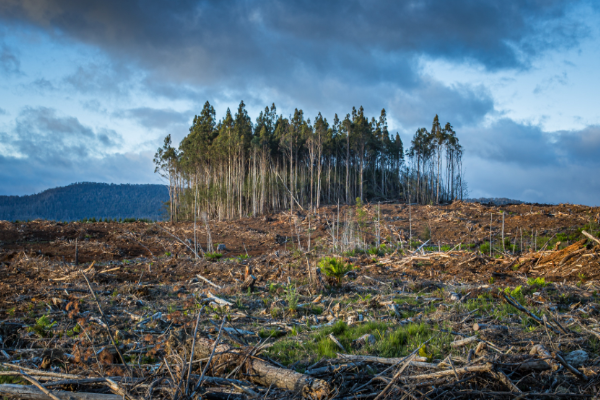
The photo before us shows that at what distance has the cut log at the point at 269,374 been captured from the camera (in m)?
2.19

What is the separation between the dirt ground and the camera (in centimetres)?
232

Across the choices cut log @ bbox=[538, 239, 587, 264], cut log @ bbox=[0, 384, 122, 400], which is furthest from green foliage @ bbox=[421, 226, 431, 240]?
cut log @ bbox=[0, 384, 122, 400]

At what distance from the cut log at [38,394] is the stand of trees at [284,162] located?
24.1 metres

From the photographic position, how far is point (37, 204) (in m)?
89.4

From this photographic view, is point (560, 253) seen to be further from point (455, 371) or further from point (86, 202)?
point (86, 202)

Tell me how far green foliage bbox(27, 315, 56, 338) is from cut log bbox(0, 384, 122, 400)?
1.80 m

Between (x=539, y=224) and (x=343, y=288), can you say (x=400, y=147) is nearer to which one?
(x=539, y=224)

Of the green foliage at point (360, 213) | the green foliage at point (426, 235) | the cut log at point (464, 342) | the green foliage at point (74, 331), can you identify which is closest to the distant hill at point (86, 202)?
the green foliage at point (360, 213)

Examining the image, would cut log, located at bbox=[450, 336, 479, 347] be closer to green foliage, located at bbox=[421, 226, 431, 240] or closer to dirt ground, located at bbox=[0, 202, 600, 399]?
dirt ground, located at bbox=[0, 202, 600, 399]

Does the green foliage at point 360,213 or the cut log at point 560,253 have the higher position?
the green foliage at point 360,213

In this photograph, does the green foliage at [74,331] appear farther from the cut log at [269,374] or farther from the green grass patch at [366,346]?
the green grass patch at [366,346]

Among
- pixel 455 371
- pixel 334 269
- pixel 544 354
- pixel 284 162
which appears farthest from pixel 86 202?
pixel 544 354

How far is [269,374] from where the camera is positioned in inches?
97.3

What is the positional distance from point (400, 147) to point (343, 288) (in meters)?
46.6
